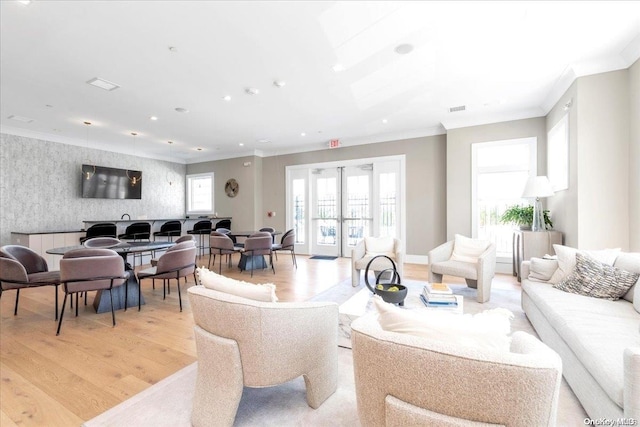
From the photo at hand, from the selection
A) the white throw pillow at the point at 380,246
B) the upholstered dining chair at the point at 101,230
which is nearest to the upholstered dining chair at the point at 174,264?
the white throw pillow at the point at 380,246

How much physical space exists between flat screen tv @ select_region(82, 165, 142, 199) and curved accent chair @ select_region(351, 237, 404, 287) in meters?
6.48

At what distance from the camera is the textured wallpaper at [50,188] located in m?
5.88

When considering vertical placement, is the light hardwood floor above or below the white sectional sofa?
below

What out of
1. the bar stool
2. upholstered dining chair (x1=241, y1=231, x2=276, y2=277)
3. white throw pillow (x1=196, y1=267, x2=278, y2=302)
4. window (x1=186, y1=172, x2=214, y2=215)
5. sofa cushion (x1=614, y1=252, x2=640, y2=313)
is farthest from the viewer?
window (x1=186, y1=172, x2=214, y2=215)

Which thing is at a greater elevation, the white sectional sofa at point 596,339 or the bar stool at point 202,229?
the bar stool at point 202,229

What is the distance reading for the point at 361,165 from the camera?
23.4 feet

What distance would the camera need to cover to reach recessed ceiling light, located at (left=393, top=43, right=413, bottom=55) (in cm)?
310

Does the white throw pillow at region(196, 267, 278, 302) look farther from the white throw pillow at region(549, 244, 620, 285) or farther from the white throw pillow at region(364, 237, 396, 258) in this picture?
the white throw pillow at region(364, 237, 396, 258)

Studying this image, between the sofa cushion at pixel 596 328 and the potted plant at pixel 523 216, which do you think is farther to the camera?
the potted plant at pixel 523 216

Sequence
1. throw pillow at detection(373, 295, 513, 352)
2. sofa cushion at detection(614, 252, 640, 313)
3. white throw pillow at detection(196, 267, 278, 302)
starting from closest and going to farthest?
1. throw pillow at detection(373, 295, 513, 352)
2. white throw pillow at detection(196, 267, 278, 302)
3. sofa cushion at detection(614, 252, 640, 313)

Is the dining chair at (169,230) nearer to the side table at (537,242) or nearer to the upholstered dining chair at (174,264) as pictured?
the upholstered dining chair at (174,264)

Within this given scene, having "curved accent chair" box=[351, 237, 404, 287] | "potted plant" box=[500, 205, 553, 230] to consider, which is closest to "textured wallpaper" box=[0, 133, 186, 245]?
"curved accent chair" box=[351, 237, 404, 287]

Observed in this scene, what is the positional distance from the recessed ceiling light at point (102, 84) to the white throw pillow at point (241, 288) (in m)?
3.69

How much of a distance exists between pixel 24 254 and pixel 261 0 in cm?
395
